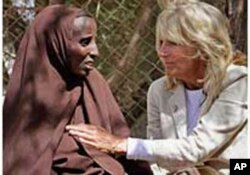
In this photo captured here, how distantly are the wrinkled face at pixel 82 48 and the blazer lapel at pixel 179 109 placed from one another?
0.32 m

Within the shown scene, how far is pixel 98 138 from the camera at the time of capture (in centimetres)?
185

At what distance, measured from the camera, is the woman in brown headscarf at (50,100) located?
1792 millimetres

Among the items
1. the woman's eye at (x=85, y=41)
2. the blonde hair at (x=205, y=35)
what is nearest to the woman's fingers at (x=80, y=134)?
the woman's eye at (x=85, y=41)

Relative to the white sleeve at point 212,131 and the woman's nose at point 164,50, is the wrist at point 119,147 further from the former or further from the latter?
the woman's nose at point 164,50

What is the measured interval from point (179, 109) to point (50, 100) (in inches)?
16.2

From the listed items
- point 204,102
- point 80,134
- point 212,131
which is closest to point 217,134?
point 212,131

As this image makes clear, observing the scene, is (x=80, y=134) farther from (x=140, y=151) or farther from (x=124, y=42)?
(x=124, y=42)

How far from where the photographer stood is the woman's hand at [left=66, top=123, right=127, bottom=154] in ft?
5.98

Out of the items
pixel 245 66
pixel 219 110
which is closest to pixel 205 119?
pixel 219 110

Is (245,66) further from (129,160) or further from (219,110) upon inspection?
(129,160)

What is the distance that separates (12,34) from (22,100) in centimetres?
148

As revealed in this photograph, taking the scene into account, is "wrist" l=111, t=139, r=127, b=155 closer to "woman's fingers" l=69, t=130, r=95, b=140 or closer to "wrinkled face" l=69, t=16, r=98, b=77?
"woman's fingers" l=69, t=130, r=95, b=140

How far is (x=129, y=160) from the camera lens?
76.7 inches

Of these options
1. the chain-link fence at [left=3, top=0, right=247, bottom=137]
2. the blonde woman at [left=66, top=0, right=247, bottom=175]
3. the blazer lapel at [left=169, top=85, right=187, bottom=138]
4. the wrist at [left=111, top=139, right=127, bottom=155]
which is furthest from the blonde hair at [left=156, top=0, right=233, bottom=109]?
the chain-link fence at [left=3, top=0, right=247, bottom=137]
